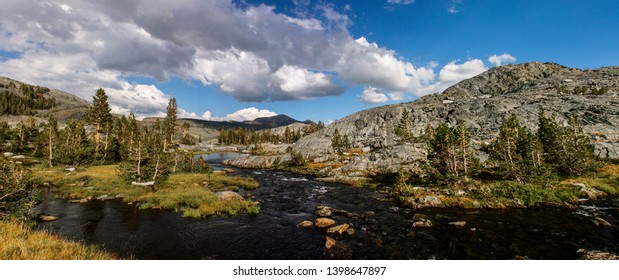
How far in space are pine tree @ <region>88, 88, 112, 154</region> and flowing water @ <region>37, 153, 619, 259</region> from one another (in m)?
50.4

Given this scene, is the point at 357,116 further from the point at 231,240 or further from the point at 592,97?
the point at 231,240

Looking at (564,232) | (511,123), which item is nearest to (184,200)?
(564,232)

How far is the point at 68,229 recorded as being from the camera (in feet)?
73.2

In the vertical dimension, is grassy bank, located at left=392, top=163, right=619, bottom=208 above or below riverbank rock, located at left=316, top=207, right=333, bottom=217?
above

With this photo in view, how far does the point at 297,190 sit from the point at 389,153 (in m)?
33.2

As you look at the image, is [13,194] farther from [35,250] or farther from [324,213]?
[324,213]

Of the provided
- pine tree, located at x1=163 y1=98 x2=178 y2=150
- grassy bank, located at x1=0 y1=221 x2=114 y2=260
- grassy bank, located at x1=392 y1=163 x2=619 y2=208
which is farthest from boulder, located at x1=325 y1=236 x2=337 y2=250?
pine tree, located at x1=163 y1=98 x2=178 y2=150

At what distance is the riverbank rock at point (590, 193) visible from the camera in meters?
34.1

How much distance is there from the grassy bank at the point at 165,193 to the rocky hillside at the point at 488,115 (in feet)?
107

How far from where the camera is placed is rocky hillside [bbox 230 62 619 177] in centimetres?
6738

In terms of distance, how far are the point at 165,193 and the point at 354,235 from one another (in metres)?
26.1

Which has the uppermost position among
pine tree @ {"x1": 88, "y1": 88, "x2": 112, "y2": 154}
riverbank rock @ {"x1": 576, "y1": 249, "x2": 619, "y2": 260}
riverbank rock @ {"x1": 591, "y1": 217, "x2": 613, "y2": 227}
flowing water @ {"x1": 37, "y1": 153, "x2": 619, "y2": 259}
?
pine tree @ {"x1": 88, "y1": 88, "x2": 112, "y2": 154}

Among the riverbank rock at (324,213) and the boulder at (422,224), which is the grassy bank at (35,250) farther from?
the boulder at (422,224)

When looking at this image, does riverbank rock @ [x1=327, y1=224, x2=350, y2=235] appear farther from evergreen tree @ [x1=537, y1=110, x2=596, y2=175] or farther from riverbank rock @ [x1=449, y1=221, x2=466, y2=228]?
evergreen tree @ [x1=537, y1=110, x2=596, y2=175]
